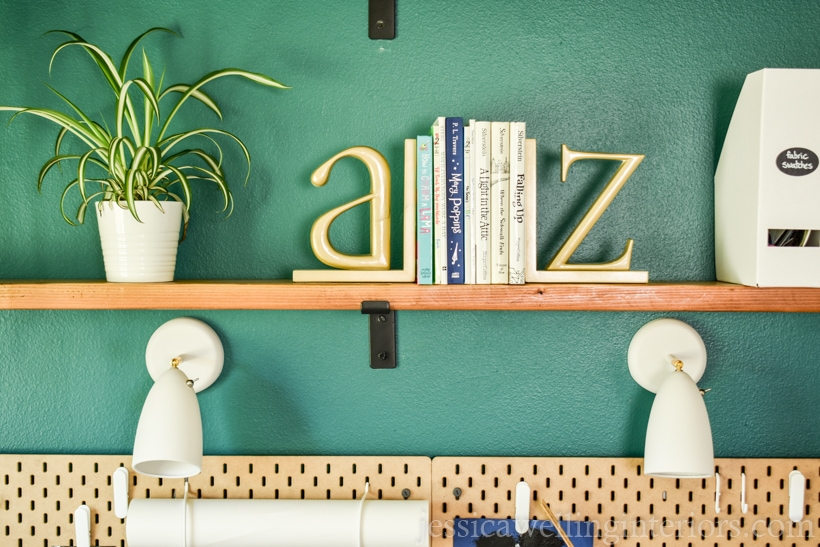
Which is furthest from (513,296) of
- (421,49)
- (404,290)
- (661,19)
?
(661,19)

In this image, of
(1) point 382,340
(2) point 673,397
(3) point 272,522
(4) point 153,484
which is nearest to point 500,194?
(1) point 382,340

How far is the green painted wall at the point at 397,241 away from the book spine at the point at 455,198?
173 millimetres

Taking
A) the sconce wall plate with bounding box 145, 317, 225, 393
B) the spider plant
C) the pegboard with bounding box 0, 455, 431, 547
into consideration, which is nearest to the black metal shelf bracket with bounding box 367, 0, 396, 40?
the spider plant

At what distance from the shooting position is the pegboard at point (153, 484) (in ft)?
4.25

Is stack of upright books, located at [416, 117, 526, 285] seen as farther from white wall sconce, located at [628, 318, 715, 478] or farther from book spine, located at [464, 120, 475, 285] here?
white wall sconce, located at [628, 318, 715, 478]

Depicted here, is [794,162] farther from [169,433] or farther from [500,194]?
[169,433]

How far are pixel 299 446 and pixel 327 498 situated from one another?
0.39ft

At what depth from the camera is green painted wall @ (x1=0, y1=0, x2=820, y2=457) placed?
129cm

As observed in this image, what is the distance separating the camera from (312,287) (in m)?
1.14

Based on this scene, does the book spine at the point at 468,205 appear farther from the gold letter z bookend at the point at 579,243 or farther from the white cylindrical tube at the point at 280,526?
the white cylindrical tube at the point at 280,526

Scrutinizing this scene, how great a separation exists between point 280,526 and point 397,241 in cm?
A: 60

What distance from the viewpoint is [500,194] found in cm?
115

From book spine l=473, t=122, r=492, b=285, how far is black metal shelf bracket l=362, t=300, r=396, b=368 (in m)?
0.21

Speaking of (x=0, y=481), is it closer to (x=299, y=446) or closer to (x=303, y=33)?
(x=299, y=446)
